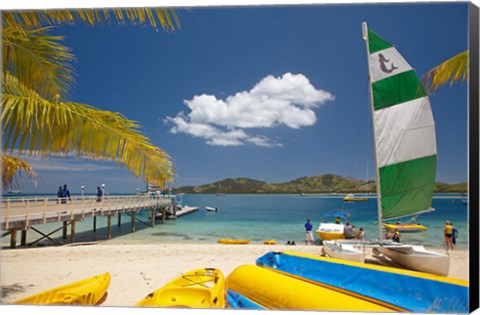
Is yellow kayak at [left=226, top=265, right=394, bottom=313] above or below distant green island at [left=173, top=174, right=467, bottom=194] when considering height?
below

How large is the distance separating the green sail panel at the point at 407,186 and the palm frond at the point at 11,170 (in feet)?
20.1

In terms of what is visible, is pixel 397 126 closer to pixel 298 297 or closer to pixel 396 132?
pixel 396 132

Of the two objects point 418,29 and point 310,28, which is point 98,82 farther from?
point 418,29

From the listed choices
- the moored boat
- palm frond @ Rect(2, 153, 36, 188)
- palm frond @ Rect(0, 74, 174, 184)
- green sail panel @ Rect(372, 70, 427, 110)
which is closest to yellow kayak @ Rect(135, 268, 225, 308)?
the moored boat

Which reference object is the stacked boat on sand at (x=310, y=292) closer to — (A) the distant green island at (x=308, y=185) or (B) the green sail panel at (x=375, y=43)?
(B) the green sail panel at (x=375, y=43)

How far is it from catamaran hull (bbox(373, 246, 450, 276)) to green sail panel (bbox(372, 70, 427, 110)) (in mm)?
2779

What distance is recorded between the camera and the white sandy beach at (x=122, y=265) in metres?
5.68

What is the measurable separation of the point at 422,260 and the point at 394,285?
1.40 metres

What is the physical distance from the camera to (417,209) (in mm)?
6711

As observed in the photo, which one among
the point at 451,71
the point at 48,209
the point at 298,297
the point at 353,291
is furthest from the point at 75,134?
the point at 48,209

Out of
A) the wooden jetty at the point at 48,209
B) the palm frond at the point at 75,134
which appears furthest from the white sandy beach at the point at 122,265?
the palm frond at the point at 75,134

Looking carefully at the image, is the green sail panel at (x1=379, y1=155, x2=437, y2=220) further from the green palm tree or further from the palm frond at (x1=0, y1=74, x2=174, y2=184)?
the palm frond at (x1=0, y1=74, x2=174, y2=184)

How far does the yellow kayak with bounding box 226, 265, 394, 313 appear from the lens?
462 centimetres

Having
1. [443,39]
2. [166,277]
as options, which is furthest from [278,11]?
[166,277]
